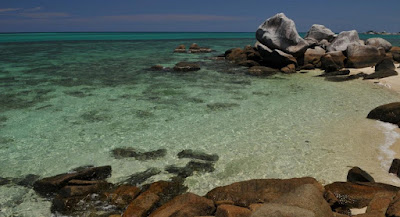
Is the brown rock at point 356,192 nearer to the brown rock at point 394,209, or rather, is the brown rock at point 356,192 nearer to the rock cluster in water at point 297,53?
the brown rock at point 394,209

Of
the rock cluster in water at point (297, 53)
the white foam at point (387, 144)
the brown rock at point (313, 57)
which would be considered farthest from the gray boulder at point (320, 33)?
the white foam at point (387, 144)

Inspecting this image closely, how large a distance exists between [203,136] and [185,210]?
4.15 meters

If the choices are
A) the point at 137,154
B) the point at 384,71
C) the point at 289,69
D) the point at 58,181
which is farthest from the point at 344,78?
the point at 58,181

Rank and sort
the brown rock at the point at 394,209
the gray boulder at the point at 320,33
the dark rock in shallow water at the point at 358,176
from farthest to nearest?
the gray boulder at the point at 320,33 → the dark rock in shallow water at the point at 358,176 → the brown rock at the point at 394,209

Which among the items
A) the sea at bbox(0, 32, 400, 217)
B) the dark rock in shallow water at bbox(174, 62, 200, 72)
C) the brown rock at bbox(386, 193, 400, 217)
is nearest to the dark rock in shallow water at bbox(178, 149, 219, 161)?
the sea at bbox(0, 32, 400, 217)

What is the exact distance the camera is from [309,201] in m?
3.85

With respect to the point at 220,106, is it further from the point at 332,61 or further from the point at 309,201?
the point at 332,61

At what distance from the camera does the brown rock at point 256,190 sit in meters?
4.90

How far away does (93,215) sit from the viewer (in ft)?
16.1

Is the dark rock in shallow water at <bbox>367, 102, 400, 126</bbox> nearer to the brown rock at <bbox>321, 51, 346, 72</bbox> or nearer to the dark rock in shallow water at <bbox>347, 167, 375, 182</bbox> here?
the dark rock in shallow water at <bbox>347, 167, 375, 182</bbox>

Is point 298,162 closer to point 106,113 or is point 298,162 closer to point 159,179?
point 159,179

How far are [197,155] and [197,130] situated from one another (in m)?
1.71

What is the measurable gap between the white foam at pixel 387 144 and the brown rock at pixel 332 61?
10809 millimetres

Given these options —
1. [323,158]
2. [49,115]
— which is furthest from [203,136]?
[49,115]
